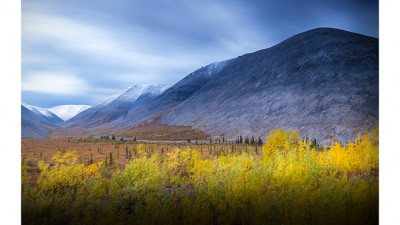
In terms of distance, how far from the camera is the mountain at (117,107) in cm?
8986

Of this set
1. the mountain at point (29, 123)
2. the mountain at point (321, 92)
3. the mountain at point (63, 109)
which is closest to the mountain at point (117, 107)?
the mountain at point (63, 109)

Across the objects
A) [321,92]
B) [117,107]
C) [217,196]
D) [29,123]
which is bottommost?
[217,196]

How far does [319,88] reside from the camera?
6.71 meters

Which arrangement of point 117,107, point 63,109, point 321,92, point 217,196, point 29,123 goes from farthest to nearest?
point 117,107 < point 63,109 < point 321,92 < point 29,123 < point 217,196

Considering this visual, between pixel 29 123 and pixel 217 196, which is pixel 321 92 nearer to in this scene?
pixel 217 196

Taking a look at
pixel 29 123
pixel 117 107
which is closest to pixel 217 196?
pixel 29 123

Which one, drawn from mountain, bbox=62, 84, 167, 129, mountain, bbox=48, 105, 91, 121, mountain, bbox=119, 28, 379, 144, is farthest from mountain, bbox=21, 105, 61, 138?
mountain, bbox=62, 84, 167, 129

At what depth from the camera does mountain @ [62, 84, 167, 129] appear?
89.9 metres

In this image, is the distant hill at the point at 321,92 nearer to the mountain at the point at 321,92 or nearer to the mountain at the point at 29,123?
the mountain at the point at 321,92

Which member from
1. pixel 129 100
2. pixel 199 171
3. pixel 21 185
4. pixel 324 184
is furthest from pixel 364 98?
pixel 129 100

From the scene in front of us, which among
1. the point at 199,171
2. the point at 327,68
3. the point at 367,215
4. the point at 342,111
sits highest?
the point at 327,68

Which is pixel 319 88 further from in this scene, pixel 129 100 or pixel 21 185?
pixel 129 100

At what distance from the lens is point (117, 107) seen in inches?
4397

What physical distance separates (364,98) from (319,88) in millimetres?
2420
